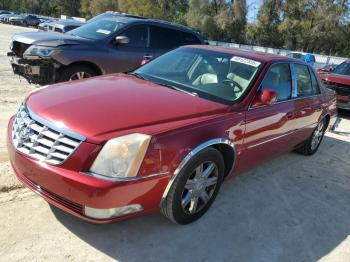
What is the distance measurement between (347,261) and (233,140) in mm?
1493

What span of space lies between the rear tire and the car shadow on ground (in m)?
0.83

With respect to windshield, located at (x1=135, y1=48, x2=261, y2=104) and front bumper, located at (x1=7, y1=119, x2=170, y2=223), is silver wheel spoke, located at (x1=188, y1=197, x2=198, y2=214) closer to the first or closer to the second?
front bumper, located at (x1=7, y1=119, x2=170, y2=223)

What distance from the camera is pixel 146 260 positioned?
9.94 feet

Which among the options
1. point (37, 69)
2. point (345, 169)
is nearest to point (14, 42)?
point (37, 69)

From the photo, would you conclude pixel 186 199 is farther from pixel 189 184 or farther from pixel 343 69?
pixel 343 69

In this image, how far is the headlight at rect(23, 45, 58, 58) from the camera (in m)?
6.67

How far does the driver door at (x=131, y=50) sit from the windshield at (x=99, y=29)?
0.24m

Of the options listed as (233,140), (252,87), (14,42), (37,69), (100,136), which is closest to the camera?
(100,136)

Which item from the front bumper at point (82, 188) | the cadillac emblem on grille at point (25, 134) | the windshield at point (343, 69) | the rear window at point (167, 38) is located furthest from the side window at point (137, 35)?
the windshield at point (343, 69)

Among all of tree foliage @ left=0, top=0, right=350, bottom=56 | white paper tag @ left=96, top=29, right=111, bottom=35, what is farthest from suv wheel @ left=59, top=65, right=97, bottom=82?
tree foliage @ left=0, top=0, right=350, bottom=56

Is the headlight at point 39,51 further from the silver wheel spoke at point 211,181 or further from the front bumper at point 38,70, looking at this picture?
the silver wheel spoke at point 211,181

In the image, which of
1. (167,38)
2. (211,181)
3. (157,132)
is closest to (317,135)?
(211,181)

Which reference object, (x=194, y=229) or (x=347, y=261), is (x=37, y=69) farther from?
(x=347, y=261)

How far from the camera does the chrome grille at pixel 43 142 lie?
286 cm
